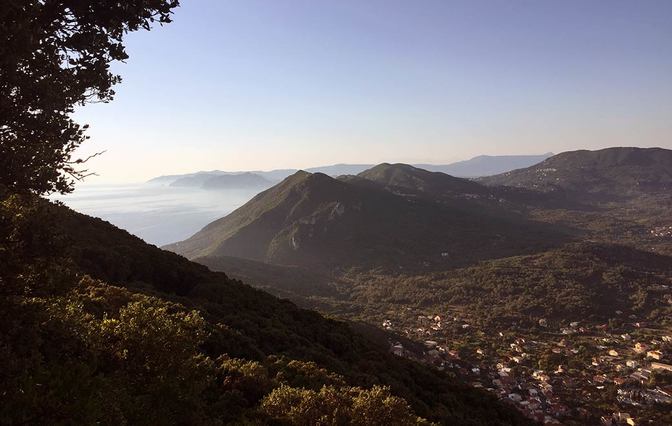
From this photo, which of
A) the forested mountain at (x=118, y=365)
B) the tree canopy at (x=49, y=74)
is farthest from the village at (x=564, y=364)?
the tree canopy at (x=49, y=74)

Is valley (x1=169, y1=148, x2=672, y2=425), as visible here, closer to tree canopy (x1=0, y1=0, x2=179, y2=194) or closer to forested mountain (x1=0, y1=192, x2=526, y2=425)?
forested mountain (x1=0, y1=192, x2=526, y2=425)

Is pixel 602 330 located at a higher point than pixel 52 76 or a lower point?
lower

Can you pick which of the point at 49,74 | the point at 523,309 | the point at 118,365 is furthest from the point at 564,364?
the point at 49,74

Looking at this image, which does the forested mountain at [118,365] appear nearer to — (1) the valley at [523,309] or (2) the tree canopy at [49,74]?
(2) the tree canopy at [49,74]

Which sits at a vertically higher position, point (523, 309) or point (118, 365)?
point (118, 365)

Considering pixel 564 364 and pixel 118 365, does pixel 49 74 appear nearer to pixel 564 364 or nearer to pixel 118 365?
pixel 118 365

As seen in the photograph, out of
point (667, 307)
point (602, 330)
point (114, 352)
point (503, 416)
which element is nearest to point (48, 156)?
point (114, 352)

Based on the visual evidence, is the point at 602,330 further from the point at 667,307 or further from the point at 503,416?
the point at 503,416

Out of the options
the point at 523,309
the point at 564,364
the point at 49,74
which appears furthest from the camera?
the point at 523,309
